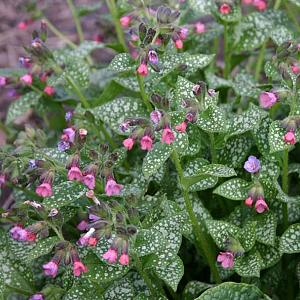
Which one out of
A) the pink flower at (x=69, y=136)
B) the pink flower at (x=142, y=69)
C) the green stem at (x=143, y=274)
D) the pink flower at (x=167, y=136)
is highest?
the pink flower at (x=142, y=69)

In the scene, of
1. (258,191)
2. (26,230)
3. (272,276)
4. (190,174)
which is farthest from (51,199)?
(272,276)

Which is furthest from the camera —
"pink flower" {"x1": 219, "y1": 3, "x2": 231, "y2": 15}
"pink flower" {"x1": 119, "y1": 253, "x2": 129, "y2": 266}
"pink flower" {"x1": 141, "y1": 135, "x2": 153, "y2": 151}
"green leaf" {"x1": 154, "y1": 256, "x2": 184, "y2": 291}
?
"pink flower" {"x1": 219, "y1": 3, "x2": 231, "y2": 15}

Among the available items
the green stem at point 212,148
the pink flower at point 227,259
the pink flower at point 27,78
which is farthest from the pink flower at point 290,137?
the pink flower at point 27,78

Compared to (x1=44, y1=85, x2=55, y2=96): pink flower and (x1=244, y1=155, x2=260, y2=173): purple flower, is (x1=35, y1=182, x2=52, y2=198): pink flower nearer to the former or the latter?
(x1=244, y1=155, x2=260, y2=173): purple flower

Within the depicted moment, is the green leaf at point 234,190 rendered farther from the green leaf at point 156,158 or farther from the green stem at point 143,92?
the green stem at point 143,92

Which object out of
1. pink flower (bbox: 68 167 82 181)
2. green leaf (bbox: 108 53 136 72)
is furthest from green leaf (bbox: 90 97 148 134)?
pink flower (bbox: 68 167 82 181)
